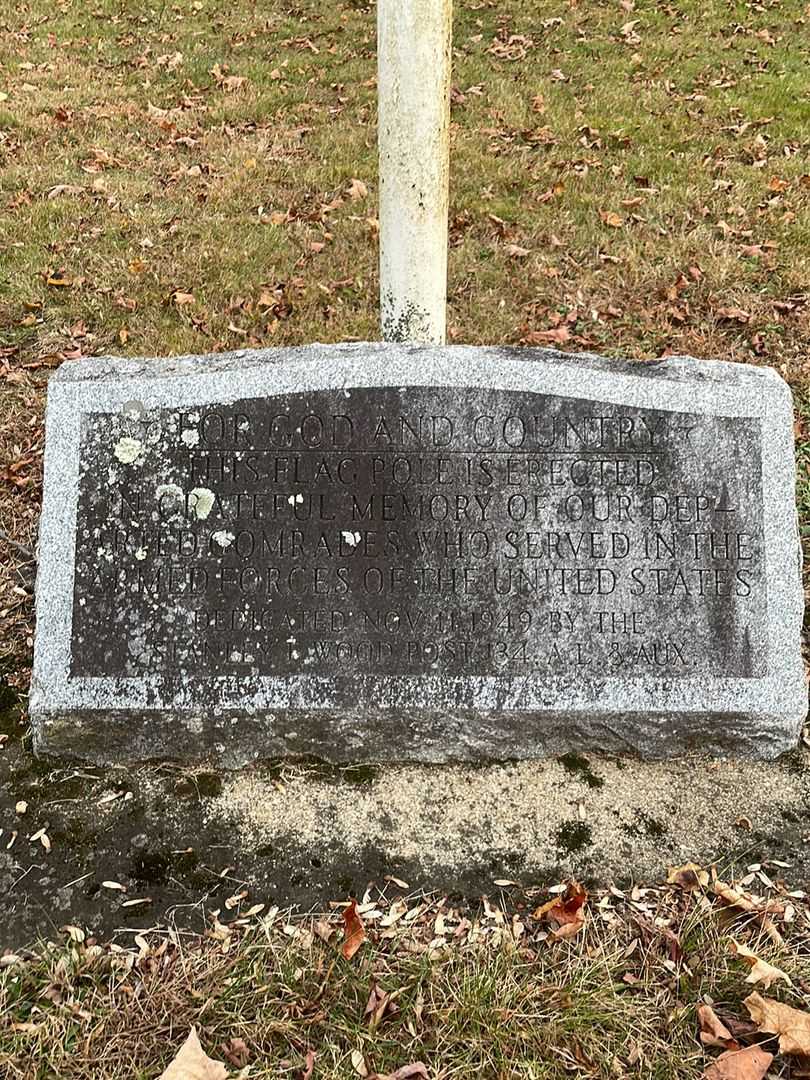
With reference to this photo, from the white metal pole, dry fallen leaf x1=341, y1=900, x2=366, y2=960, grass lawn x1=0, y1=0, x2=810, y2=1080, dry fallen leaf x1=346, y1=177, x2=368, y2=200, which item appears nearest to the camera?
grass lawn x1=0, y1=0, x2=810, y2=1080

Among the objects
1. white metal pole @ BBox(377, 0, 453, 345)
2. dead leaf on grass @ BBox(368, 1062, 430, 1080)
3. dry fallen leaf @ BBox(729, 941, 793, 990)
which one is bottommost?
dead leaf on grass @ BBox(368, 1062, 430, 1080)

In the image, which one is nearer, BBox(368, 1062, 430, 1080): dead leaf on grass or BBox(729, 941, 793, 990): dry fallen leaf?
BBox(368, 1062, 430, 1080): dead leaf on grass

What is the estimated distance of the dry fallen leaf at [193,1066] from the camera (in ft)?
7.13

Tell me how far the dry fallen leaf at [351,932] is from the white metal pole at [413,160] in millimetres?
2272

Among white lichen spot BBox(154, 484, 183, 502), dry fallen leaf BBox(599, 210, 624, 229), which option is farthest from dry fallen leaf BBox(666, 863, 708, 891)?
dry fallen leaf BBox(599, 210, 624, 229)

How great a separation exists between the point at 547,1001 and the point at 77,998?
124 centimetres

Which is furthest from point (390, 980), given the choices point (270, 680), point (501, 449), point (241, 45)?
point (241, 45)

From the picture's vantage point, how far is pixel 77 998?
2.40m

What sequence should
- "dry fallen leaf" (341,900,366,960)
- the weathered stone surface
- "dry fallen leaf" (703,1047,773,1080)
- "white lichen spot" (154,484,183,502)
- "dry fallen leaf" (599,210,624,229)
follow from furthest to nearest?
"dry fallen leaf" (599,210,624,229) → "white lichen spot" (154,484,183,502) → the weathered stone surface → "dry fallen leaf" (341,900,366,960) → "dry fallen leaf" (703,1047,773,1080)

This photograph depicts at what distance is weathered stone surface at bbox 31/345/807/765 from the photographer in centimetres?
311

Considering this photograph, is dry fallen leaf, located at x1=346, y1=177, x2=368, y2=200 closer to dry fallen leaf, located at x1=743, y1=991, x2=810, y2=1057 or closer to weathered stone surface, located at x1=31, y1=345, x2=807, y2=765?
weathered stone surface, located at x1=31, y1=345, x2=807, y2=765

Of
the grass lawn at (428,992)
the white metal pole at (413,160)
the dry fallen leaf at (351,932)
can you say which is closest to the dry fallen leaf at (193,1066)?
the grass lawn at (428,992)

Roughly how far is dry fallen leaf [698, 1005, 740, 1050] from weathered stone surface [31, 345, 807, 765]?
98 centimetres

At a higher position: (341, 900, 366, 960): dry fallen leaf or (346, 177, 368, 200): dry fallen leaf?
(346, 177, 368, 200): dry fallen leaf
